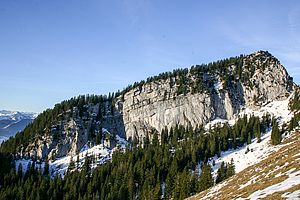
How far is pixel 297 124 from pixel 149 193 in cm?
8437

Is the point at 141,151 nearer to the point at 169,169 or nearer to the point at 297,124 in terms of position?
the point at 169,169

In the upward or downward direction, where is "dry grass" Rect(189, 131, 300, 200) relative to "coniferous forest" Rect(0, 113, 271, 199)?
upward

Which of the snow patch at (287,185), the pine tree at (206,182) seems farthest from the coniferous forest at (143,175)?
the snow patch at (287,185)

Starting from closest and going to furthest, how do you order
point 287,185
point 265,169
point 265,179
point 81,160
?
point 287,185
point 265,179
point 265,169
point 81,160

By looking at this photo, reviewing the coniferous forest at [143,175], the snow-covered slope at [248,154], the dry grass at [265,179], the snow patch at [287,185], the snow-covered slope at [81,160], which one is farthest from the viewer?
the snow-covered slope at [81,160]

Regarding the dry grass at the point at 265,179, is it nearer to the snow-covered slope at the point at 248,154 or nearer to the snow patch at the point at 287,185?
the snow patch at the point at 287,185

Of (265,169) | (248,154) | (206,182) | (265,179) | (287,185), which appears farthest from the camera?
(248,154)

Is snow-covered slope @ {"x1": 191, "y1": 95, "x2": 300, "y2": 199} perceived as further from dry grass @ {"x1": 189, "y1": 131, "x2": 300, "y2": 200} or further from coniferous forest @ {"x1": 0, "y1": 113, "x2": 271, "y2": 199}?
coniferous forest @ {"x1": 0, "y1": 113, "x2": 271, "y2": 199}

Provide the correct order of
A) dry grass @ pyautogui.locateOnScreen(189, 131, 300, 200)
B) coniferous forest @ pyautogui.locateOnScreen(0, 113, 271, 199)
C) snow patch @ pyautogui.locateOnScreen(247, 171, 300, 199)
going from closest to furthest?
snow patch @ pyautogui.locateOnScreen(247, 171, 300, 199) → dry grass @ pyautogui.locateOnScreen(189, 131, 300, 200) → coniferous forest @ pyautogui.locateOnScreen(0, 113, 271, 199)

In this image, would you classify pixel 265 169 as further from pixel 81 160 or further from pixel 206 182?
pixel 81 160

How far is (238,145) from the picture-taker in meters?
154

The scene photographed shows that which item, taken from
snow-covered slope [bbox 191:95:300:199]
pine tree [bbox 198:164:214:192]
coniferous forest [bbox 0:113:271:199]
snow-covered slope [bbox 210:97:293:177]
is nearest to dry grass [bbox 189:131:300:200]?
snow-covered slope [bbox 191:95:300:199]

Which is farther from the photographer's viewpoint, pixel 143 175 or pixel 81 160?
pixel 81 160

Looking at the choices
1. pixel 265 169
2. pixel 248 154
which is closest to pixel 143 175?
pixel 248 154
